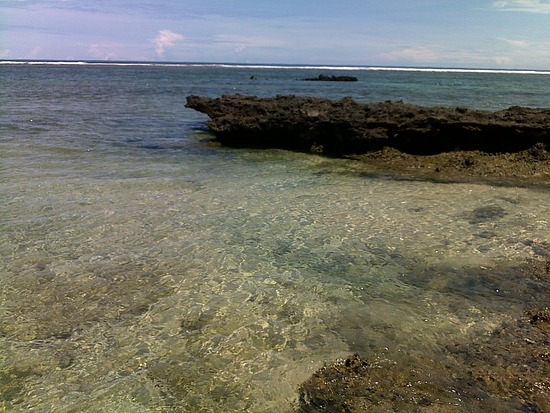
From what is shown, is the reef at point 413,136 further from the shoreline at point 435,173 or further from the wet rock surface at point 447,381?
the wet rock surface at point 447,381

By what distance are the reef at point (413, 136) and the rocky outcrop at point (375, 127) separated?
0.07 feet

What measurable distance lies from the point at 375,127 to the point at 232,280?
8588 mm

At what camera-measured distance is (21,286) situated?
214 inches

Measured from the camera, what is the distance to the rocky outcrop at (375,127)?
11.8 m

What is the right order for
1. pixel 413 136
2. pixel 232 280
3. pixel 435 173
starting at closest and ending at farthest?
pixel 232 280, pixel 435 173, pixel 413 136

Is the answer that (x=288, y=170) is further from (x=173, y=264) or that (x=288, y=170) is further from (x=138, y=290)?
(x=138, y=290)

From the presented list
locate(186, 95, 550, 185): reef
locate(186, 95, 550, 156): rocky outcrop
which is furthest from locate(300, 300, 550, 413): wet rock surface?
locate(186, 95, 550, 156): rocky outcrop

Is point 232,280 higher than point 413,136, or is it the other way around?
point 413,136

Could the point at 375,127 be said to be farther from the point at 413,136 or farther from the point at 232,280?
the point at 232,280

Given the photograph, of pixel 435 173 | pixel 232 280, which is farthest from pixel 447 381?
pixel 435 173

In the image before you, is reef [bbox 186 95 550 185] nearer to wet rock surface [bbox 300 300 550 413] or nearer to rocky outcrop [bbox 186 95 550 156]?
rocky outcrop [bbox 186 95 550 156]

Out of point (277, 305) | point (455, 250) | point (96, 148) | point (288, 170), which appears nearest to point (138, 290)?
point (277, 305)

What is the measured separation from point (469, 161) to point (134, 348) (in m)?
9.41

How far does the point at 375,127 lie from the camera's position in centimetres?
1311
